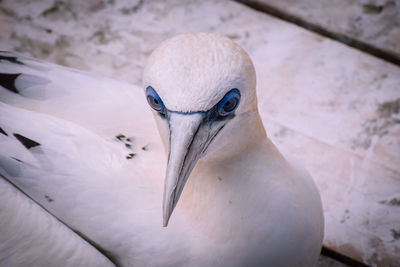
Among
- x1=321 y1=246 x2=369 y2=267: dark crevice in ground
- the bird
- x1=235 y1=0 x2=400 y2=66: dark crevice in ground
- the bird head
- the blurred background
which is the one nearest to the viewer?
the bird head

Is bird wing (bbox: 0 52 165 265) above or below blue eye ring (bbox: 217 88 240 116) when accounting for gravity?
below

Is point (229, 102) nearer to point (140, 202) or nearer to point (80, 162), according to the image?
point (140, 202)

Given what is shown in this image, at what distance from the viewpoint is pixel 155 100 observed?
119 centimetres

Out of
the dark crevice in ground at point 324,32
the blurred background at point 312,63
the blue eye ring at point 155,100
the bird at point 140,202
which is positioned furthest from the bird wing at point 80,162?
the dark crevice in ground at point 324,32

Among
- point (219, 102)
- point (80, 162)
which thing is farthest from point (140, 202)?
point (219, 102)

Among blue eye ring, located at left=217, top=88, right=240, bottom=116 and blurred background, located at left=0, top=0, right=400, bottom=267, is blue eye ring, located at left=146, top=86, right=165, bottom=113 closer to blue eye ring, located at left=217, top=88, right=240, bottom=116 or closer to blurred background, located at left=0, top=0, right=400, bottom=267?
blue eye ring, located at left=217, top=88, right=240, bottom=116

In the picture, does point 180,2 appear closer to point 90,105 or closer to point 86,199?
point 90,105

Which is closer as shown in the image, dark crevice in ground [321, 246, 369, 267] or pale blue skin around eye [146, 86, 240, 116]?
pale blue skin around eye [146, 86, 240, 116]

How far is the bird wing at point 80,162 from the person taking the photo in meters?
1.46

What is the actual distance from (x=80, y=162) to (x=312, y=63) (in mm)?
1870

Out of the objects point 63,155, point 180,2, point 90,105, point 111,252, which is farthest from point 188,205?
point 180,2

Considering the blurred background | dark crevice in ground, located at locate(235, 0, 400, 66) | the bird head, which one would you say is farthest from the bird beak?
dark crevice in ground, located at locate(235, 0, 400, 66)

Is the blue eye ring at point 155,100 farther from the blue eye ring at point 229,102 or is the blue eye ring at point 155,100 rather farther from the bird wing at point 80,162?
the bird wing at point 80,162

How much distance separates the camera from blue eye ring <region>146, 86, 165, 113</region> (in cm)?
117
